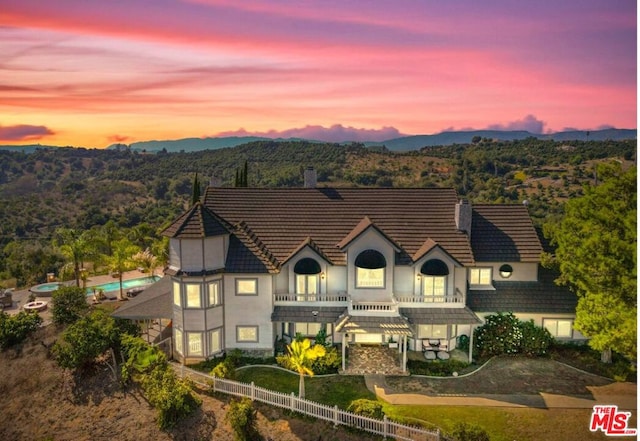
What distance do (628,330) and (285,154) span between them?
100 m

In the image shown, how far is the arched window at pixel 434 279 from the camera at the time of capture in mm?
28562

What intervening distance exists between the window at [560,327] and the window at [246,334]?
18.9 metres

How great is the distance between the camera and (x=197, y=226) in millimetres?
26875

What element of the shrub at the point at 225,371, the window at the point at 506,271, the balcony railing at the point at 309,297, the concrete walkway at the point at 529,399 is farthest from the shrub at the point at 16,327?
the window at the point at 506,271

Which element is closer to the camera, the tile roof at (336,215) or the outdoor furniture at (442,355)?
the outdoor furniture at (442,355)

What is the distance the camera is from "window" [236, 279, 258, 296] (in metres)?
28.2

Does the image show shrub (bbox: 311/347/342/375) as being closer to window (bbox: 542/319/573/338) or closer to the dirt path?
the dirt path

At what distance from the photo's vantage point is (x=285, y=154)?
379 ft

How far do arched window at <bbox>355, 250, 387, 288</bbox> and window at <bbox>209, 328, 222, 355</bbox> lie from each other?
9.40m

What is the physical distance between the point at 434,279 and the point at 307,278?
8.35 m

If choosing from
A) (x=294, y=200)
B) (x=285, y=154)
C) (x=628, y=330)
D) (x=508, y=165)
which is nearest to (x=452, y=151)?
(x=508, y=165)

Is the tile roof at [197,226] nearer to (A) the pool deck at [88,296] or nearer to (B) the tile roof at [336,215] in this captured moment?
(B) the tile roof at [336,215]

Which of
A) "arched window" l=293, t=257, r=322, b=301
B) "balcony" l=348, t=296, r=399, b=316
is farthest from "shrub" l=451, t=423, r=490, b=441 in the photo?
"arched window" l=293, t=257, r=322, b=301

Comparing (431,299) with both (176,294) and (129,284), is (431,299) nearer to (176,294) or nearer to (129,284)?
(176,294)
